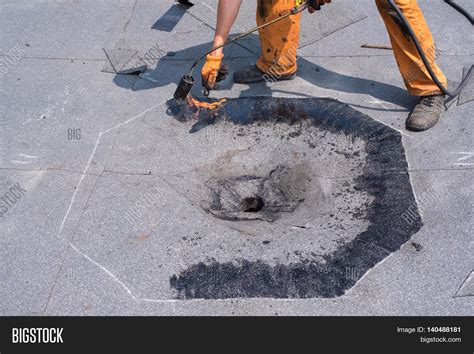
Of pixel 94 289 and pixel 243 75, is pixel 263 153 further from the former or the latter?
pixel 94 289

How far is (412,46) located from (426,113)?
1.53 ft

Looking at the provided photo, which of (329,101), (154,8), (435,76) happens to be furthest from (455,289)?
(154,8)

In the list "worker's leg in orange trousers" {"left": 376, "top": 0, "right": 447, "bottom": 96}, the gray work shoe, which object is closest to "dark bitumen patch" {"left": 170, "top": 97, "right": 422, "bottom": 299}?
the gray work shoe

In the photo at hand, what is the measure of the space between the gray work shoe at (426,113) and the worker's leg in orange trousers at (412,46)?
0.05m

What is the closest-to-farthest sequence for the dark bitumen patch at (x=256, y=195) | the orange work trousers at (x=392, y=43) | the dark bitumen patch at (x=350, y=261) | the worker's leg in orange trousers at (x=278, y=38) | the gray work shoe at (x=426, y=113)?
the dark bitumen patch at (x=350, y=261) < the dark bitumen patch at (x=256, y=195) < the orange work trousers at (x=392, y=43) < the gray work shoe at (x=426, y=113) < the worker's leg in orange trousers at (x=278, y=38)

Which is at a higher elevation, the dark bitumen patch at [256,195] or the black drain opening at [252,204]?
the dark bitumen patch at [256,195]

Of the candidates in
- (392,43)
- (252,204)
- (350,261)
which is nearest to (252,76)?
(392,43)

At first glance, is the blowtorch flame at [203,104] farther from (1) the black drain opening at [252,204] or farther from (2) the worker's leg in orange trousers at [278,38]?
(1) the black drain opening at [252,204]

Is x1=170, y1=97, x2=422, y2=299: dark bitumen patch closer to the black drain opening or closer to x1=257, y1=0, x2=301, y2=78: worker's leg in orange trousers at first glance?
the black drain opening

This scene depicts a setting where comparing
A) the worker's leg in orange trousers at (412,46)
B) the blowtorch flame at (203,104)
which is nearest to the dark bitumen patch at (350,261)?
the worker's leg in orange trousers at (412,46)

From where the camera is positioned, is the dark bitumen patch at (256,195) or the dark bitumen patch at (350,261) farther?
the dark bitumen patch at (256,195)

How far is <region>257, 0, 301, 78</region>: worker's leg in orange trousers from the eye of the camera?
3.73m

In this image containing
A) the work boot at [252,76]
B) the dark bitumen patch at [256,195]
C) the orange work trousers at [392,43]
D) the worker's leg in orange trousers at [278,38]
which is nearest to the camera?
the dark bitumen patch at [256,195]

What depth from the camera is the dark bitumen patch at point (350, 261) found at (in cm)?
274
